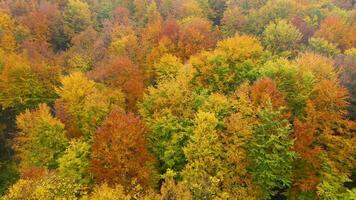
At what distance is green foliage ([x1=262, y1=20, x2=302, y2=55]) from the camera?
68.2m

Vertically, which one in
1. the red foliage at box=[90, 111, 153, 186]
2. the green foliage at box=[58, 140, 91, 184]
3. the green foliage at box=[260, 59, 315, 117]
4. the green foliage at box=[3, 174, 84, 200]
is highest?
the green foliage at box=[260, 59, 315, 117]

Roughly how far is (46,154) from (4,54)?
101 feet

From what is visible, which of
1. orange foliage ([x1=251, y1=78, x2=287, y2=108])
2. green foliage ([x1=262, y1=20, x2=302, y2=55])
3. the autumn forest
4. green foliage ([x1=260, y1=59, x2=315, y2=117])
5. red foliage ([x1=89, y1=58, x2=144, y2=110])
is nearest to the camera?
the autumn forest

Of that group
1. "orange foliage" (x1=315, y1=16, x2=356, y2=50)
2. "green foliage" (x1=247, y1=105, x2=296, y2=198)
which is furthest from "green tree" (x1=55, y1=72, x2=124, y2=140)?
"orange foliage" (x1=315, y1=16, x2=356, y2=50)

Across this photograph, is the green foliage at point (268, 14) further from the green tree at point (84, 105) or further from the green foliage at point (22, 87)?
the green foliage at point (22, 87)

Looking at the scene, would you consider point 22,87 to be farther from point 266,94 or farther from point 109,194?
point 266,94

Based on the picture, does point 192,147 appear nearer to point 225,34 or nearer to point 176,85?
point 176,85

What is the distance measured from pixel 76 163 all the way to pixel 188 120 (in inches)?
523

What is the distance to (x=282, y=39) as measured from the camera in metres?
68.4

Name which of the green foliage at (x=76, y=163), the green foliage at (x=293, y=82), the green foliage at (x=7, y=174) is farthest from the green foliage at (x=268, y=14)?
the green foliage at (x=7, y=174)

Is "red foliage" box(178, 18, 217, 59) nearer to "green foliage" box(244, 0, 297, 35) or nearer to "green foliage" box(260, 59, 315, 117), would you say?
"green foliage" box(244, 0, 297, 35)

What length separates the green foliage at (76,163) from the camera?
45625 mm

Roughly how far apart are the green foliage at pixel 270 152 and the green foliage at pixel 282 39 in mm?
25789

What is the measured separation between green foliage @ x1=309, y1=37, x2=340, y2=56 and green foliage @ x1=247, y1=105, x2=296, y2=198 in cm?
2641
